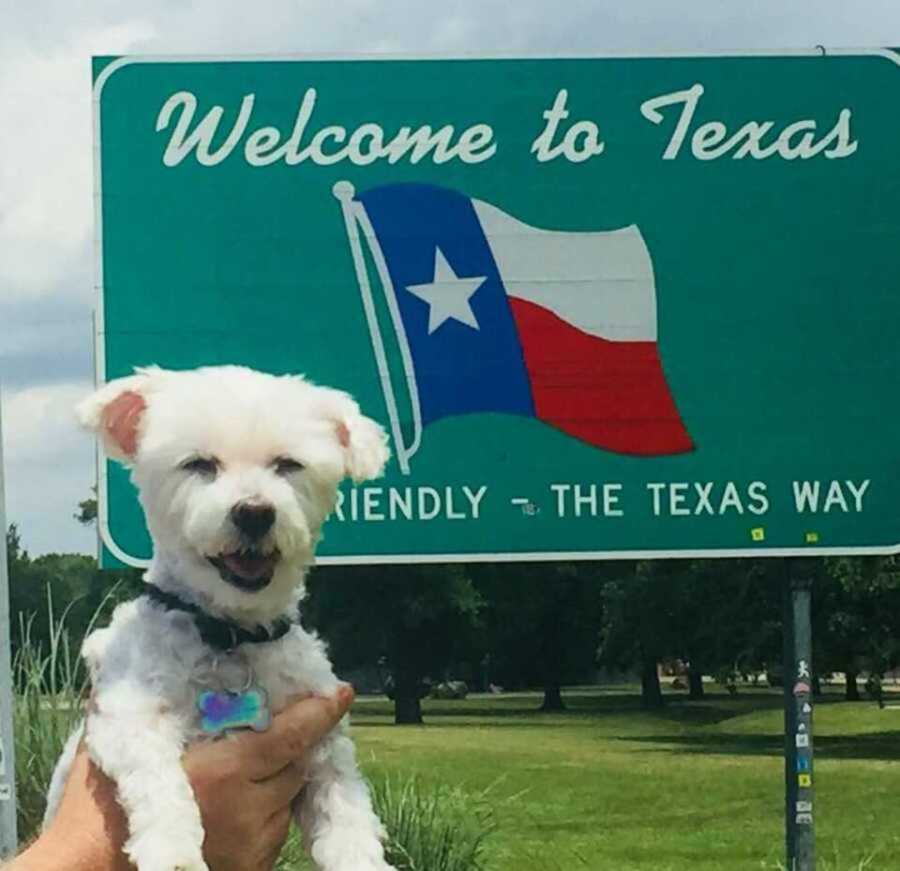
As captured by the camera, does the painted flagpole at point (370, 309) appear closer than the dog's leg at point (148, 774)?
No

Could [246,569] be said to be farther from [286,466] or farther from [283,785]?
[283,785]

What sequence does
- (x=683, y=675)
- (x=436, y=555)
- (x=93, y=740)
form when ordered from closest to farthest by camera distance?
(x=93, y=740) < (x=436, y=555) < (x=683, y=675)

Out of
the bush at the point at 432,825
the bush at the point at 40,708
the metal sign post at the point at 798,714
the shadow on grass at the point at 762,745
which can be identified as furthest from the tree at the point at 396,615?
the metal sign post at the point at 798,714

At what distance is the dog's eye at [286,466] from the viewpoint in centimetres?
213

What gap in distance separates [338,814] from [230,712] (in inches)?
9.0

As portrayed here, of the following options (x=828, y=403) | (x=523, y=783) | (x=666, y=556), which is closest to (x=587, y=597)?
(x=666, y=556)

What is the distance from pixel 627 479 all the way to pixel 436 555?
0.66 meters

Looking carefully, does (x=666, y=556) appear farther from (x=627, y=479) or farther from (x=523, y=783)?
(x=523, y=783)

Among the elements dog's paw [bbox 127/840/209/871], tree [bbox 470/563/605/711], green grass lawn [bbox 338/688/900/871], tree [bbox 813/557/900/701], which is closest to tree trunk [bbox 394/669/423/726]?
green grass lawn [bbox 338/688/900/871]

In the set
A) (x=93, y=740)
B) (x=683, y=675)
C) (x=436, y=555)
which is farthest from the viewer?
(x=683, y=675)

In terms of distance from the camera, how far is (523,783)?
489cm

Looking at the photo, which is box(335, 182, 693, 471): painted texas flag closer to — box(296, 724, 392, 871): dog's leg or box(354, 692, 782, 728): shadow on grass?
box(354, 692, 782, 728): shadow on grass

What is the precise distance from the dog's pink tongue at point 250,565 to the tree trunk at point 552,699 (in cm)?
283

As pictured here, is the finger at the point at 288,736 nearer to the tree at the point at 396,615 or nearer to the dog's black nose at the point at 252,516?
the dog's black nose at the point at 252,516
